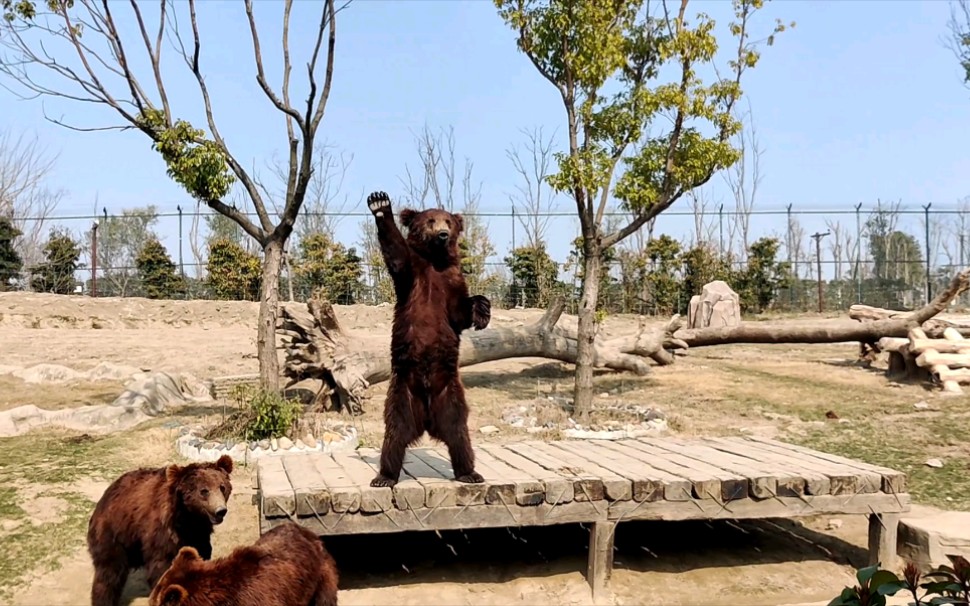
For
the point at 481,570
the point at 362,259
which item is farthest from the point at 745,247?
the point at 481,570

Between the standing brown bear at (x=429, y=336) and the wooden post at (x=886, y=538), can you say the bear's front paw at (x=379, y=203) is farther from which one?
the wooden post at (x=886, y=538)

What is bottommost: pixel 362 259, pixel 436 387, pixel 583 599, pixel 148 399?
pixel 583 599

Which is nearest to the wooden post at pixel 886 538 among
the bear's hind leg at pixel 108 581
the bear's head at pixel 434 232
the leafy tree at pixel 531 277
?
the bear's head at pixel 434 232

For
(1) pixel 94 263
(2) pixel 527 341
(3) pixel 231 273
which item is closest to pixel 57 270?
(1) pixel 94 263

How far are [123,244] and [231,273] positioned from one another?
506 centimetres

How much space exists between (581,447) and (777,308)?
60.1 ft

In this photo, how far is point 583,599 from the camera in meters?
5.19

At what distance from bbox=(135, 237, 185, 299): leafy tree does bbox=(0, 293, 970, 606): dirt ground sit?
603 cm

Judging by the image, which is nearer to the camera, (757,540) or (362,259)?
(757,540)

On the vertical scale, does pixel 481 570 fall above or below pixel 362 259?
below

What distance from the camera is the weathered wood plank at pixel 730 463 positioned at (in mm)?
5414

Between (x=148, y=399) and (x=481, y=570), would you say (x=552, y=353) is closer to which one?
(x=148, y=399)

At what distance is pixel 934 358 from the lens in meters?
11.5

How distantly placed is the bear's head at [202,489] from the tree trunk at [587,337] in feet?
20.1
